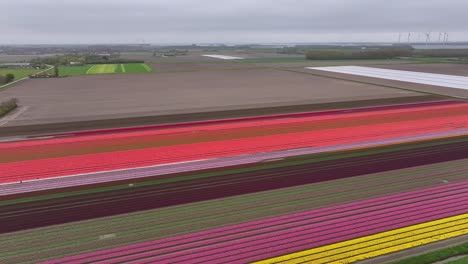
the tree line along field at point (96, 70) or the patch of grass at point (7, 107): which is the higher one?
the tree line along field at point (96, 70)

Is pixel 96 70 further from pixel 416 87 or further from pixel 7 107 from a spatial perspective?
pixel 416 87

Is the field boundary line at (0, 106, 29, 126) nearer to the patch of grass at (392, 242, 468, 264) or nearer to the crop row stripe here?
the crop row stripe

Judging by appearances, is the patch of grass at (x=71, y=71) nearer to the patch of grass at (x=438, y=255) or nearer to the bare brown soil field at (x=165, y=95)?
the bare brown soil field at (x=165, y=95)

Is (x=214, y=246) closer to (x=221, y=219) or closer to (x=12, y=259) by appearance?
(x=221, y=219)

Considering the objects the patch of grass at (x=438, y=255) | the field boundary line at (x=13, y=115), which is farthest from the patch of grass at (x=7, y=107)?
the patch of grass at (x=438, y=255)

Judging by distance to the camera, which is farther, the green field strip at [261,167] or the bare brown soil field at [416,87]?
the bare brown soil field at [416,87]

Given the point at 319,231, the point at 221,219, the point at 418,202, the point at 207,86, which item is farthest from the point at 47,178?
the point at 207,86

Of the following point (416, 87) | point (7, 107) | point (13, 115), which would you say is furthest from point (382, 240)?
point (416, 87)
